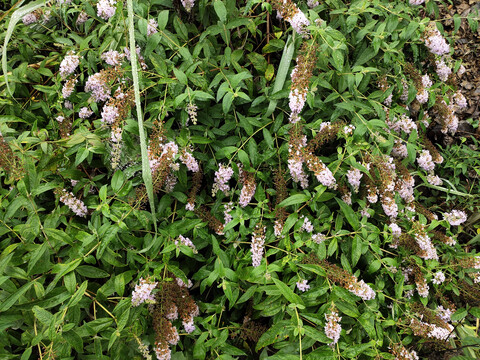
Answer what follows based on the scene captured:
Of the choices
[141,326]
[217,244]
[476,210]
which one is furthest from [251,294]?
[476,210]

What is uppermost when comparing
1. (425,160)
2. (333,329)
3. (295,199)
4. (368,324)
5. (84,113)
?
(84,113)

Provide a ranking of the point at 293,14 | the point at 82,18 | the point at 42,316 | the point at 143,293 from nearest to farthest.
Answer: the point at 42,316
the point at 143,293
the point at 293,14
the point at 82,18

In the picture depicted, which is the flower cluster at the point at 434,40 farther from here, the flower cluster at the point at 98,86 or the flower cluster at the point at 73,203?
the flower cluster at the point at 73,203

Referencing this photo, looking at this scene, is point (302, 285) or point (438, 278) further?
point (438, 278)

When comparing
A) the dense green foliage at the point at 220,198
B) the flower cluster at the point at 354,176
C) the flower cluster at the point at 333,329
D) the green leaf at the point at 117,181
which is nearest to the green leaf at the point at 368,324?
the dense green foliage at the point at 220,198

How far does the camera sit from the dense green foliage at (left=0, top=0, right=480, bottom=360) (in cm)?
187

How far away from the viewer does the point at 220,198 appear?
221 cm

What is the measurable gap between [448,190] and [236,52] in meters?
2.03

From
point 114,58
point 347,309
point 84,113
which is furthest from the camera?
point 84,113

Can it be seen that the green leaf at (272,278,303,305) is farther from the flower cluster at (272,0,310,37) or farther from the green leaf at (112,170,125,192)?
the flower cluster at (272,0,310,37)

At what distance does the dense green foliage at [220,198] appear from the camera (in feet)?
6.14

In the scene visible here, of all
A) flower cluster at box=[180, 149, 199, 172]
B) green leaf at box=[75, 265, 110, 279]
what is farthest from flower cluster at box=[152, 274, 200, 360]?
flower cluster at box=[180, 149, 199, 172]

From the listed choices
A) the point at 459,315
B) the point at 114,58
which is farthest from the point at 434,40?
the point at 114,58

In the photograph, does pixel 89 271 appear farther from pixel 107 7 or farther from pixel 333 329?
pixel 107 7
